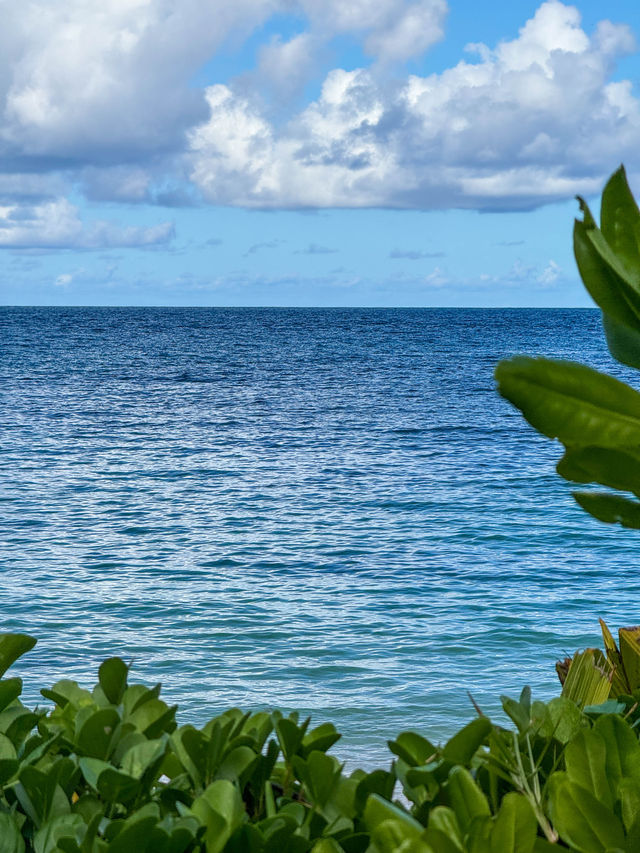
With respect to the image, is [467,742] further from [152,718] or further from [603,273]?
[603,273]

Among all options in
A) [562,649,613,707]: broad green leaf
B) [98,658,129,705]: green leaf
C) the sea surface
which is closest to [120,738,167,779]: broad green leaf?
[98,658,129,705]: green leaf

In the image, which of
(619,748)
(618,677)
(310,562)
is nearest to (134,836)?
(619,748)

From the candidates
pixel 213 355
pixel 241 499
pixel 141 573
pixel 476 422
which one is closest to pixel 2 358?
pixel 213 355

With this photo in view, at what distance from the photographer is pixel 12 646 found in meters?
1.48

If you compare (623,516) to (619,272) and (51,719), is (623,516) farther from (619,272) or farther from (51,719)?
(51,719)

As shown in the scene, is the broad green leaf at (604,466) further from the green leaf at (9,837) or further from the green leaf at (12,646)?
the green leaf at (12,646)

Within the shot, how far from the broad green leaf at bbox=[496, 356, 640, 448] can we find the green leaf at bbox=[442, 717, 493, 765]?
497 millimetres

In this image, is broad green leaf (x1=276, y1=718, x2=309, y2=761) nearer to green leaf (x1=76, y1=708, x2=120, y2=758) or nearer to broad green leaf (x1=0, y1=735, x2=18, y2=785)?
green leaf (x1=76, y1=708, x2=120, y2=758)

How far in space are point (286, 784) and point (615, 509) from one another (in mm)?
648

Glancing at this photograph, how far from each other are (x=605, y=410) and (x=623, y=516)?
0.16 meters

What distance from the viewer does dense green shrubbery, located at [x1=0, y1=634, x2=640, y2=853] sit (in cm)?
97

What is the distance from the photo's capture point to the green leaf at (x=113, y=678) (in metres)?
1.50

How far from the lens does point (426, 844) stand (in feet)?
2.61

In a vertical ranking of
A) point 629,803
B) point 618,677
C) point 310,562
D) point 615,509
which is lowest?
point 310,562
